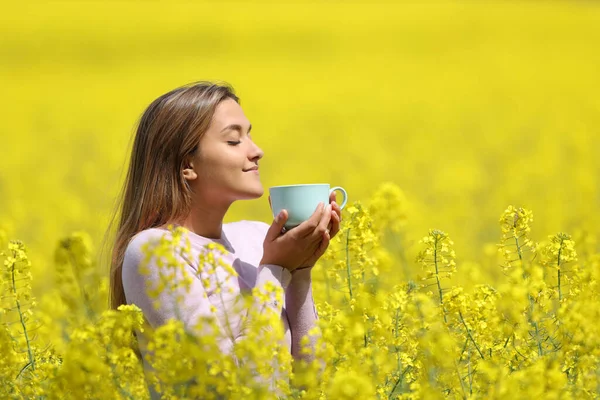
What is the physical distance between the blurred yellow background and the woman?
1.67 metres

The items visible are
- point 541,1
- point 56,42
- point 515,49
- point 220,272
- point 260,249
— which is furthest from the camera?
point 541,1

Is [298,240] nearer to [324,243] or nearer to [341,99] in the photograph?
[324,243]

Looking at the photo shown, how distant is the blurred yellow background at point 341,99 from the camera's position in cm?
757

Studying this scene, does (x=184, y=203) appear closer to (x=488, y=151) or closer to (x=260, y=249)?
(x=260, y=249)

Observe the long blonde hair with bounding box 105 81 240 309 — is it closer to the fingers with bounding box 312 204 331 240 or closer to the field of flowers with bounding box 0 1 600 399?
the field of flowers with bounding box 0 1 600 399

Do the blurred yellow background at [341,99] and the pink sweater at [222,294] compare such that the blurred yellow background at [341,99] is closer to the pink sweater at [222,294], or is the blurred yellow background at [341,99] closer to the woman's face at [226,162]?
the woman's face at [226,162]

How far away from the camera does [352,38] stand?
656 inches

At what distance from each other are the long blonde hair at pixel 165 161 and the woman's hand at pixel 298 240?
310mm

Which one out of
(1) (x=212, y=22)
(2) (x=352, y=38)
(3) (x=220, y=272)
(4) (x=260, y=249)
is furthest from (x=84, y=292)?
(1) (x=212, y=22)

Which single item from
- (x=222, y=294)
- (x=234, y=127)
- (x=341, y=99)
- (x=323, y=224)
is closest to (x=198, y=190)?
(x=234, y=127)

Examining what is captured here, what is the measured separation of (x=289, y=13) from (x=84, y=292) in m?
16.6

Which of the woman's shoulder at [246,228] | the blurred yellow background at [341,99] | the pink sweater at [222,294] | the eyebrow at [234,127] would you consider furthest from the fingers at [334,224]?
the blurred yellow background at [341,99]

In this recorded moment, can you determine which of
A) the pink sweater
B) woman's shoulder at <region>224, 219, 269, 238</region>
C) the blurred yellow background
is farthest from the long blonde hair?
the blurred yellow background

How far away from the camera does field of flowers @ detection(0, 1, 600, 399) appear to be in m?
1.79
